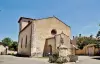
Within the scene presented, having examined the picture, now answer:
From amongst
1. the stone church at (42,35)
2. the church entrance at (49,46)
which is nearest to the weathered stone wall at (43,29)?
the stone church at (42,35)

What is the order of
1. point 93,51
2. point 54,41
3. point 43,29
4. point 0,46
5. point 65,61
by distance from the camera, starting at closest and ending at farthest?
point 65,61 → point 54,41 → point 43,29 → point 93,51 → point 0,46

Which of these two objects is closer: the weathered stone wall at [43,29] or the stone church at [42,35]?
the stone church at [42,35]

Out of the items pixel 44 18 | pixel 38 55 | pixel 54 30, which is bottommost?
pixel 38 55

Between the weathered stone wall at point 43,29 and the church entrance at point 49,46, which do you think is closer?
the church entrance at point 49,46

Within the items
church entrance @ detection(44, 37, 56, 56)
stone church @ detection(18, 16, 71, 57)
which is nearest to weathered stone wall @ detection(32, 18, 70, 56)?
stone church @ detection(18, 16, 71, 57)

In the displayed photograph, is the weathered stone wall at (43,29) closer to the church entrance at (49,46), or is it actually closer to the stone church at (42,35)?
the stone church at (42,35)

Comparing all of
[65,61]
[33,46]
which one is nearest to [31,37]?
[33,46]

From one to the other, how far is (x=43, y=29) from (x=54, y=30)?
3084 millimetres

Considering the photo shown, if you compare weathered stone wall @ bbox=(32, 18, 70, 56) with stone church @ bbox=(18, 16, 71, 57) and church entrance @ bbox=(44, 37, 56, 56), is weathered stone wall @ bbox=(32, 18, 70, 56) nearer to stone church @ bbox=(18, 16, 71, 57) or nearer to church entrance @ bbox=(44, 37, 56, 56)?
stone church @ bbox=(18, 16, 71, 57)

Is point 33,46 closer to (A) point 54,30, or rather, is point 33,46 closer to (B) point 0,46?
(A) point 54,30

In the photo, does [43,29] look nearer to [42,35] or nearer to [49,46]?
[42,35]

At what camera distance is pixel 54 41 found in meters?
33.5

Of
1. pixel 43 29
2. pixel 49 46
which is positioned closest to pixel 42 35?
pixel 43 29

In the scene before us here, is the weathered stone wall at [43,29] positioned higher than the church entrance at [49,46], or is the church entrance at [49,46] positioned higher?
the weathered stone wall at [43,29]
